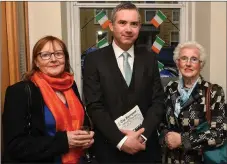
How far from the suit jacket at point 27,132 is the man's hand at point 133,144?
0.34 metres

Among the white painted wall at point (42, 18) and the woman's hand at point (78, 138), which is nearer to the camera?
the woman's hand at point (78, 138)

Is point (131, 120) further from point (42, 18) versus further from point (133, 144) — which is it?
point (42, 18)

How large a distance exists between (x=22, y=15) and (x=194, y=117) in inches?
59.8

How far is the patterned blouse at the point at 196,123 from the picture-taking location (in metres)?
1.74

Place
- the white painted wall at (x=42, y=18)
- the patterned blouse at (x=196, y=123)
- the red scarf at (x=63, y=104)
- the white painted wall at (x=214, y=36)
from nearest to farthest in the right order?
the red scarf at (x=63, y=104) < the patterned blouse at (x=196, y=123) < the white painted wall at (x=42, y=18) < the white painted wall at (x=214, y=36)

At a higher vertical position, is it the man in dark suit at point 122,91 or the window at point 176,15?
the window at point 176,15

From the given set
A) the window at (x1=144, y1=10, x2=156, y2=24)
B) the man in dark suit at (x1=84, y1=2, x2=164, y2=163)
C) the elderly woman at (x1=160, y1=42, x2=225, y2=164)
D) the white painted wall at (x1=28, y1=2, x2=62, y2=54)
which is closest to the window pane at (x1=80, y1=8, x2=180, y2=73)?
the window at (x1=144, y1=10, x2=156, y2=24)

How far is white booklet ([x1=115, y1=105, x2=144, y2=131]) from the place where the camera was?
165 cm

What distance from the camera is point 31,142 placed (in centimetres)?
143

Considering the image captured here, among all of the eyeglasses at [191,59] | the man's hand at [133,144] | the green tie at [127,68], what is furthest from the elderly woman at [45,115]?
the eyeglasses at [191,59]

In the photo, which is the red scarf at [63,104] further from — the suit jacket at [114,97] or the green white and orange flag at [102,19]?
the green white and orange flag at [102,19]

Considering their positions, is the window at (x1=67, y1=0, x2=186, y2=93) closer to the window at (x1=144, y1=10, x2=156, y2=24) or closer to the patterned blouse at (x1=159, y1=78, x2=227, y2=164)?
the window at (x1=144, y1=10, x2=156, y2=24)

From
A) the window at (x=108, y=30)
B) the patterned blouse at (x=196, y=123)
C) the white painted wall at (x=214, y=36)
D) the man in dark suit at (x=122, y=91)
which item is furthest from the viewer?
the window at (x=108, y=30)

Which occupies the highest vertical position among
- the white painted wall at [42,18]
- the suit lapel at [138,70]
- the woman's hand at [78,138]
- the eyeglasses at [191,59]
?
the white painted wall at [42,18]
